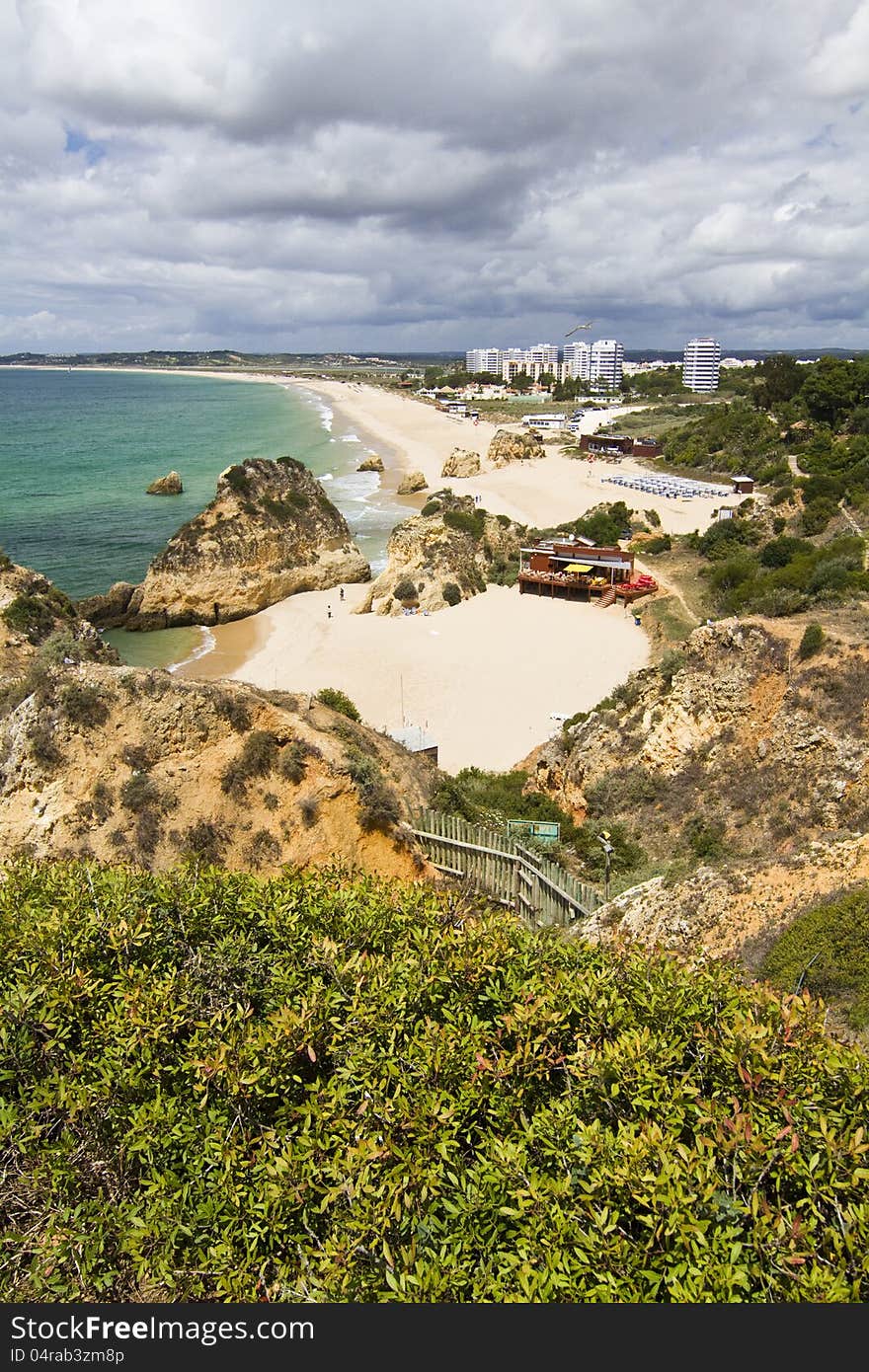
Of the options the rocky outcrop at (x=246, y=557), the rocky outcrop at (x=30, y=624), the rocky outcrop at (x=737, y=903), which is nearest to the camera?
the rocky outcrop at (x=737, y=903)

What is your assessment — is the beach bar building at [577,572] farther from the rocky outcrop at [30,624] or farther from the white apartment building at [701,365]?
the white apartment building at [701,365]

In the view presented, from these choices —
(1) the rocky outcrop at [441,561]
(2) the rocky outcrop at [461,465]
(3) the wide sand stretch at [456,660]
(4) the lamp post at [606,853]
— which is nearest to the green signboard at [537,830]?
(4) the lamp post at [606,853]

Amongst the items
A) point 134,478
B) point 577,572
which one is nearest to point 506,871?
point 577,572

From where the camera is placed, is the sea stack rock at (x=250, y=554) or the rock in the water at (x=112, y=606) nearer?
the rock in the water at (x=112, y=606)

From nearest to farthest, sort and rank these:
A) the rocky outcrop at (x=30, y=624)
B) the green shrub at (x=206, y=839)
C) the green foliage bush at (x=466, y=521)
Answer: the green shrub at (x=206, y=839) → the rocky outcrop at (x=30, y=624) → the green foliage bush at (x=466, y=521)

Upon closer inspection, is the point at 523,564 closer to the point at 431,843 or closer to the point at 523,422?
the point at 431,843

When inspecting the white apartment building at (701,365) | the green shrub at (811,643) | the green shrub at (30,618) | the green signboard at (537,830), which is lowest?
the green signboard at (537,830)

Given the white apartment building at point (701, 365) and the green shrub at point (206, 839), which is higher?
the white apartment building at point (701, 365)

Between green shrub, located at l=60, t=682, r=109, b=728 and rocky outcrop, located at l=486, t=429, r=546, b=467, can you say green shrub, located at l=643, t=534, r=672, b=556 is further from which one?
green shrub, located at l=60, t=682, r=109, b=728

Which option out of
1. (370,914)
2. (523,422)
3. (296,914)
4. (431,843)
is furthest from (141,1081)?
(523,422)
